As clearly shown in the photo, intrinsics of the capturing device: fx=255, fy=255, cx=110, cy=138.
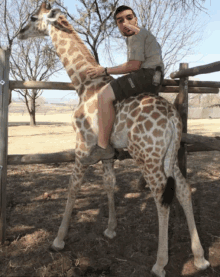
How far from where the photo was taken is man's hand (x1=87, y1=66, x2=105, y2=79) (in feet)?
9.21

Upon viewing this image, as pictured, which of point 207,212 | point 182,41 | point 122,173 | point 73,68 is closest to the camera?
point 73,68

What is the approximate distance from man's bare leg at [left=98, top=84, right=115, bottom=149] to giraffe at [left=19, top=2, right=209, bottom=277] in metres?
0.09

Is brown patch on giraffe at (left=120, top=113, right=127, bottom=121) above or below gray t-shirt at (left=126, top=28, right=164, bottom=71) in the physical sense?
below

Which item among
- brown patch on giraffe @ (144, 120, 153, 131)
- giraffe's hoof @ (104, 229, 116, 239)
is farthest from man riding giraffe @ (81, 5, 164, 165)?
giraffe's hoof @ (104, 229, 116, 239)

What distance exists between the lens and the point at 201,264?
8.59 ft

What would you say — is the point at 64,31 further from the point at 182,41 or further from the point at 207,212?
the point at 182,41

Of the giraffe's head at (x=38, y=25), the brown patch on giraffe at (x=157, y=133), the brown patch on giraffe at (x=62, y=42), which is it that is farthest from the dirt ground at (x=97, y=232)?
the giraffe's head at (x=38, y=25)

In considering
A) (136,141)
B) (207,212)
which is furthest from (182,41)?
(136,141)

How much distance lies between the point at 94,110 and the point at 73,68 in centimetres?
63

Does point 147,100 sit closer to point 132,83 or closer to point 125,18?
point 132,83

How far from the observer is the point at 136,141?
8.56 ft

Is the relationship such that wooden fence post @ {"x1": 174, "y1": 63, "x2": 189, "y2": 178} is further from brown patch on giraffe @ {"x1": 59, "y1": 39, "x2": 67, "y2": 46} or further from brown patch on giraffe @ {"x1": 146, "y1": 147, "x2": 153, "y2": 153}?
brown patch on giraffe @ {"x1": 59, "y1": 39, "x2": 67, "y2": 46}

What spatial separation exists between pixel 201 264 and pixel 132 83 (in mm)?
1988

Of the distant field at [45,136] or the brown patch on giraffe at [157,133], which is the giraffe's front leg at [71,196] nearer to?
the brown patch on giraffe at [157,133]
